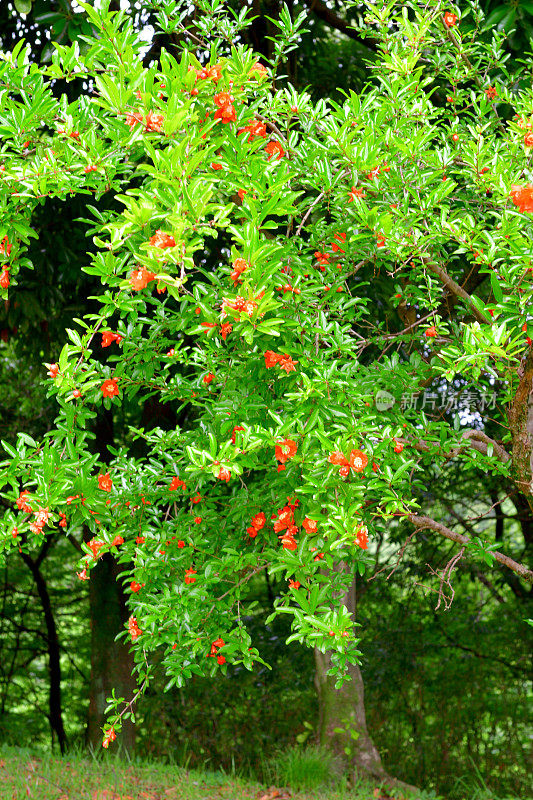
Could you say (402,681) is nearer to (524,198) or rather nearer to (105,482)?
(105,482)

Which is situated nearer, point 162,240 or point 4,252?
point 162,240

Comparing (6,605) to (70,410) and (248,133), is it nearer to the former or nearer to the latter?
(70,410)

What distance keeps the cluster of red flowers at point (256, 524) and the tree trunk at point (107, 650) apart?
3.51 meters

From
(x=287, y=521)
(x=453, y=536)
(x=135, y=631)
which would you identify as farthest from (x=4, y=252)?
(x=453, y=536)

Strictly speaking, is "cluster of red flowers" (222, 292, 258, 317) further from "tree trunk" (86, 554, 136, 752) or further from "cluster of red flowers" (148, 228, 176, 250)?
"tree trunk" (86, 554, 136, 752)

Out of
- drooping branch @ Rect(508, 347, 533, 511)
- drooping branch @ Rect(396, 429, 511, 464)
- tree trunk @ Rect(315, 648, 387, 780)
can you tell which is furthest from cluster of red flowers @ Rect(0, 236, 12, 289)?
tree trunk @ Rect(315, 648, 387, 780)

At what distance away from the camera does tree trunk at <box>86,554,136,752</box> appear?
602 cm

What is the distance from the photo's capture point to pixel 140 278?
1.81 meters

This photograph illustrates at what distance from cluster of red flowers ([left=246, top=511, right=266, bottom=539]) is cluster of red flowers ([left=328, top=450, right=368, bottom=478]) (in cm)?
73

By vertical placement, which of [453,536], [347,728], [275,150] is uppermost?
[275,150]

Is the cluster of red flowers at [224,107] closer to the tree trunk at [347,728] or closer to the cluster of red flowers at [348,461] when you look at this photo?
the cluster of red flowers at [348,461]

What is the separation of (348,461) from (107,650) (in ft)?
15.2

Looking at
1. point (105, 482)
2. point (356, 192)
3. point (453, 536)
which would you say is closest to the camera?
point (356, 192)

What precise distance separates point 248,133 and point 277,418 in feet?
2.78
